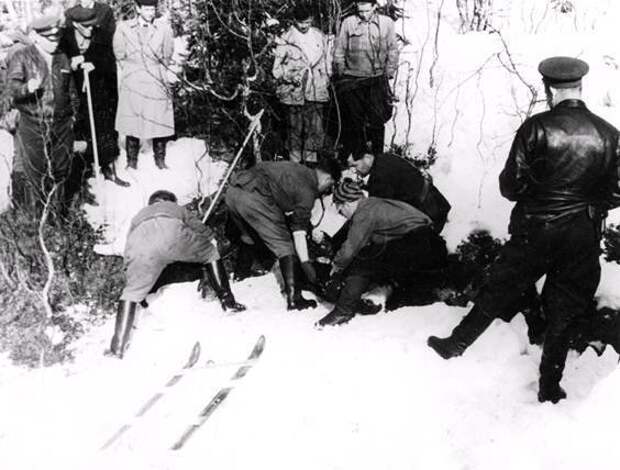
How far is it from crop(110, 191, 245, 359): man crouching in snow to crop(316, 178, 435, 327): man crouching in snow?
1089 mm

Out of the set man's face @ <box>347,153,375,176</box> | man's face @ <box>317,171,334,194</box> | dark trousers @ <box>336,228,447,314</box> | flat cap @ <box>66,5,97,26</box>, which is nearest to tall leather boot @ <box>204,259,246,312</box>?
dark trousers @ <box>336,228,447,314</box>

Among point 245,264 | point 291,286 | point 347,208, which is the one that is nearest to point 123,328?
point 291,286

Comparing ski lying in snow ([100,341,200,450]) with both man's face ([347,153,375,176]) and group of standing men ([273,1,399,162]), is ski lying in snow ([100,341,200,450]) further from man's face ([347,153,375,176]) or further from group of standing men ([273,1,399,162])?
group of standing men ([273,1,399,162])

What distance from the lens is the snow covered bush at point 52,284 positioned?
547 cm

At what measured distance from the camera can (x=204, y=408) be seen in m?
4.33

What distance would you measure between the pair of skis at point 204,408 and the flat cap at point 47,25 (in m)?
3.18

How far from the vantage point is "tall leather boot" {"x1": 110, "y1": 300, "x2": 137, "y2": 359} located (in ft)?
17.1

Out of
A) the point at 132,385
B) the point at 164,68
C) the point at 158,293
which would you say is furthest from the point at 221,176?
the point at 132,385

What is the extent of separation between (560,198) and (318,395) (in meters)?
1.98

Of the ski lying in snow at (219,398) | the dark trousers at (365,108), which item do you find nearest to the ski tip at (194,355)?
the ski lying in snow at (219,398)

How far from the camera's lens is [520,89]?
25.2ft

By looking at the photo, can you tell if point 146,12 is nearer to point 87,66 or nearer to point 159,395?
point 87,66

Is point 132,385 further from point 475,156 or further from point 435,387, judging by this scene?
point 475,156

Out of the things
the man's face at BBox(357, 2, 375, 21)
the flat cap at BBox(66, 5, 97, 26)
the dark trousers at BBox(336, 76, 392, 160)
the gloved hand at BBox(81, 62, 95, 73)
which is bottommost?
the dark trousers at BBox(336, 76, 392, 160)
